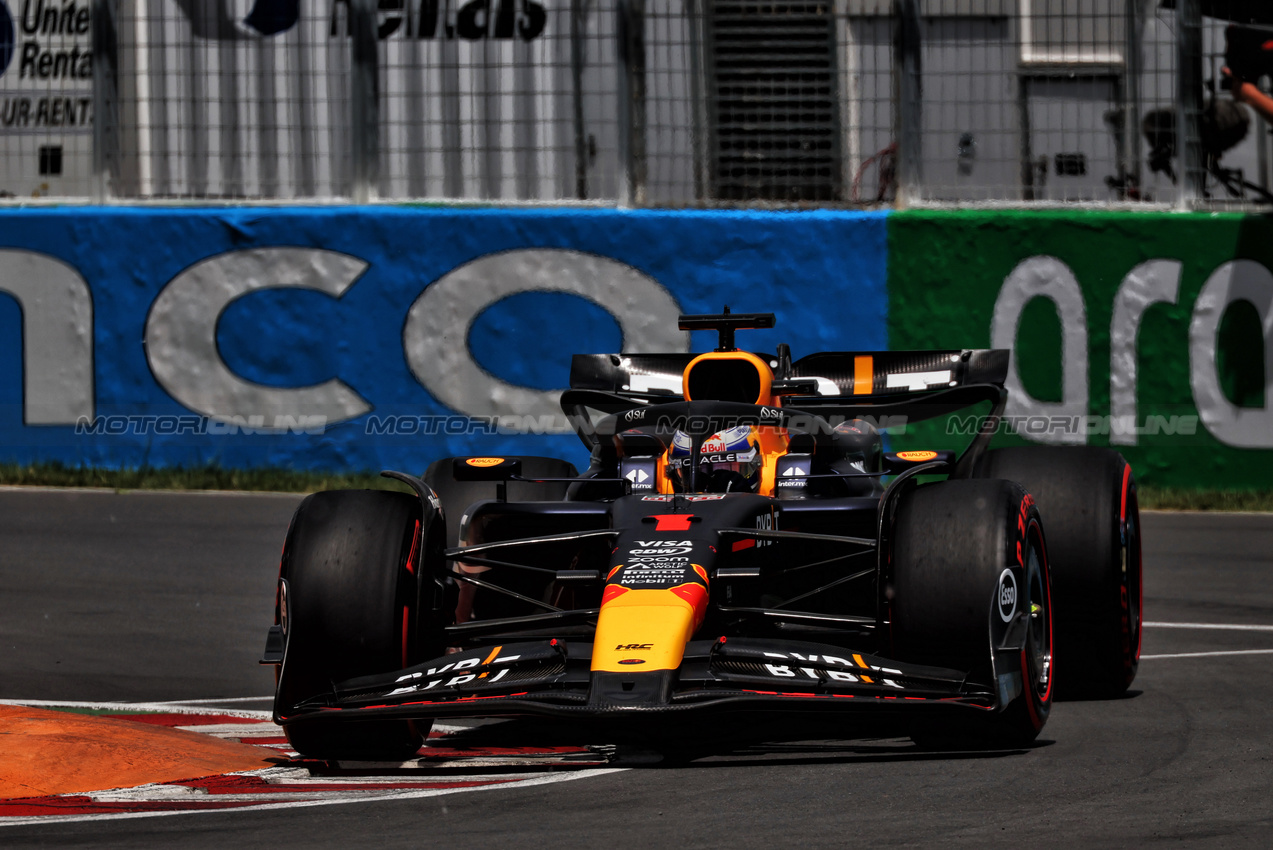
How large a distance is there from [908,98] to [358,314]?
459 cm

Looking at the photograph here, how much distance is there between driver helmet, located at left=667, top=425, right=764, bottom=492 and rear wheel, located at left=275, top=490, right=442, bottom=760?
140cm

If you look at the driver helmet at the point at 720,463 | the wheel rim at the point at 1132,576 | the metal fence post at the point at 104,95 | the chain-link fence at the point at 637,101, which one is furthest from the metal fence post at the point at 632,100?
the wheel rim at the point at 1132,576

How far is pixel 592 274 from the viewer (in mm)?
13930

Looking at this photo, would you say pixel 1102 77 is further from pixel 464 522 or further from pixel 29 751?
pixel 29 751

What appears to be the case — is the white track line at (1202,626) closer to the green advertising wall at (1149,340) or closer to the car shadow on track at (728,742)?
the car shadow on track at (728,742)

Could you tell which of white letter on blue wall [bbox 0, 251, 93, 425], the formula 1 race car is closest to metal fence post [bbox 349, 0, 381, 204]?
white letter on blue wall [bbox 0, 251, 93, 425]

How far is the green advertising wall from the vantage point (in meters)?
13.5

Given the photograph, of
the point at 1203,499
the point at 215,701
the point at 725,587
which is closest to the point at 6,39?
the point at 215,701

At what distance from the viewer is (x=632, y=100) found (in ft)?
46.4

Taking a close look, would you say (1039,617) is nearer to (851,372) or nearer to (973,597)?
(973,597)

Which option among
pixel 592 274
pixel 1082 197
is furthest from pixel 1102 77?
pixel 592 274

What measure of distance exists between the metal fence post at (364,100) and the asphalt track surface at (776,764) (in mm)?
4505

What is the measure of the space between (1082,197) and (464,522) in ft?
26.7

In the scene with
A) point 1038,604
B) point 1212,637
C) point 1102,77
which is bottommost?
point 1212,637
